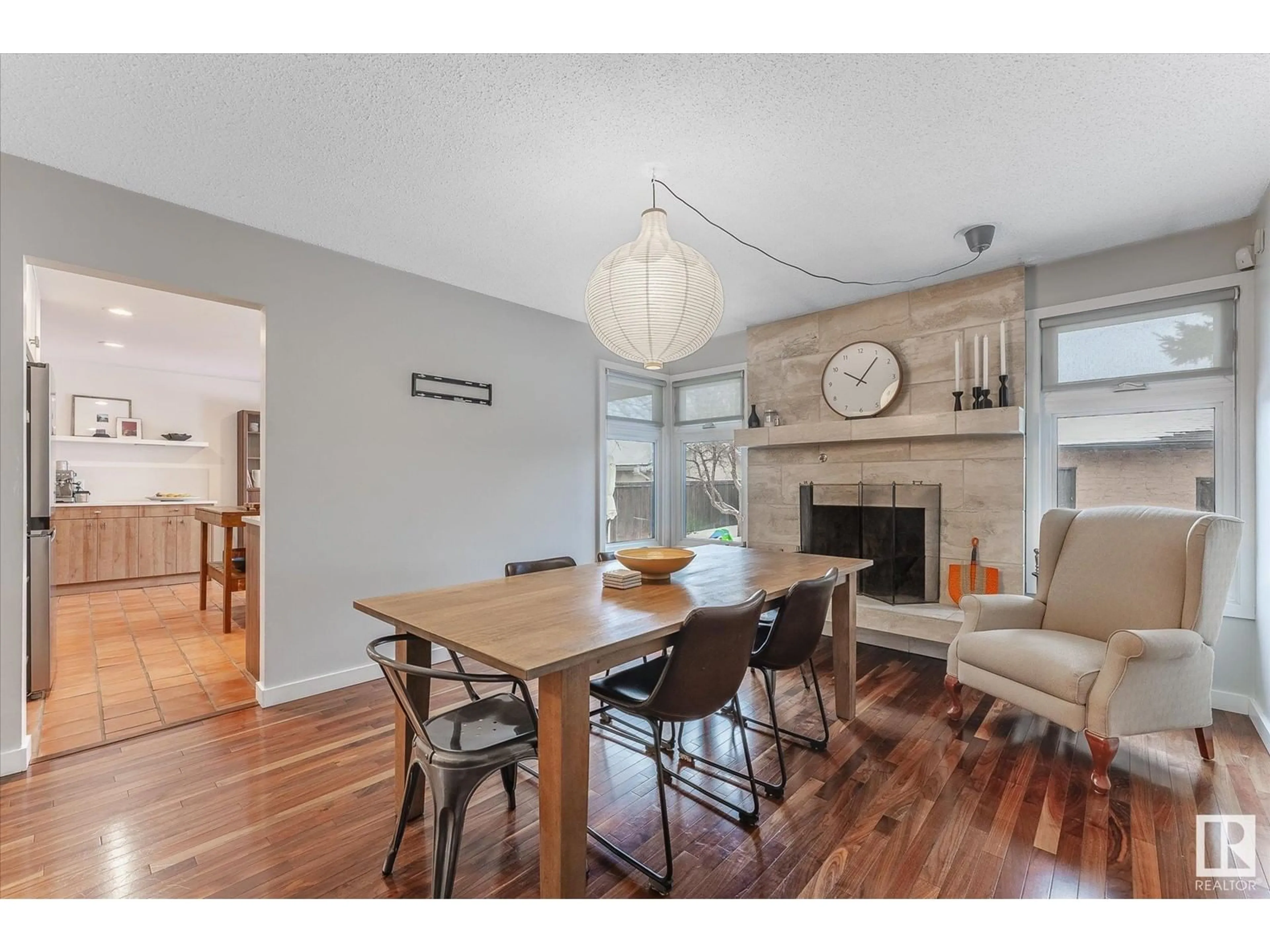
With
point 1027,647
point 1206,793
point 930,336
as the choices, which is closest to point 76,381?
point 930,336

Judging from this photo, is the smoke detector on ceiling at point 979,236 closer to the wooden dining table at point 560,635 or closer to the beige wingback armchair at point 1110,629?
the beige wingback armchair at point 1110,629

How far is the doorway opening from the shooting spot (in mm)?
2561

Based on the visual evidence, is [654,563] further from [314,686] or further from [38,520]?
[38,520]

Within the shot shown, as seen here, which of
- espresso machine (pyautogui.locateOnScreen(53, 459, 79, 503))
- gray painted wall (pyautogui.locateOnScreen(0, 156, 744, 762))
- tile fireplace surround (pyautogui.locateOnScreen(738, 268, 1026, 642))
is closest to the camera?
gray painted wall (pyautogui.locateOnScreen(0, 156, 744, 762))

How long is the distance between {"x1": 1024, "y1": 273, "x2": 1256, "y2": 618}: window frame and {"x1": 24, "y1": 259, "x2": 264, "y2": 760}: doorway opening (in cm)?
417

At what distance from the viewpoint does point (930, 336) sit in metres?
3.51

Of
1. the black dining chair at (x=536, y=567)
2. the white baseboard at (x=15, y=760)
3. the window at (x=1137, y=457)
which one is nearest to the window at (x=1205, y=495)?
the window at (x=1137, y=457)

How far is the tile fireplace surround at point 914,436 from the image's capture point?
3.21 meters

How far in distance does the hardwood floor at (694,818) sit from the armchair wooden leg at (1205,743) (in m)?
0.04

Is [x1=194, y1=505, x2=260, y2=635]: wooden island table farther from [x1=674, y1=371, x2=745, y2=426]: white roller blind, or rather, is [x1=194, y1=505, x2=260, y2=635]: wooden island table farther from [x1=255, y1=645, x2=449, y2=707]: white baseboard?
[x1=674, y1=371, x2=745, y2=426]: white roller blind

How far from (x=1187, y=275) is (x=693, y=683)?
10.7ft

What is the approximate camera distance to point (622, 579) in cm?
202

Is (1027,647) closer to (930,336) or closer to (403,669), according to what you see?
(930,336)

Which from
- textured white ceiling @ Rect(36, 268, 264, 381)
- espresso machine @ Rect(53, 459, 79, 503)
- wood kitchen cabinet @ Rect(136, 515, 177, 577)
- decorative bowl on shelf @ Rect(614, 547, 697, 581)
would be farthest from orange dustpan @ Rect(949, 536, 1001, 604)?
espresso machine @ Rect(53, 459, 79, 503)
